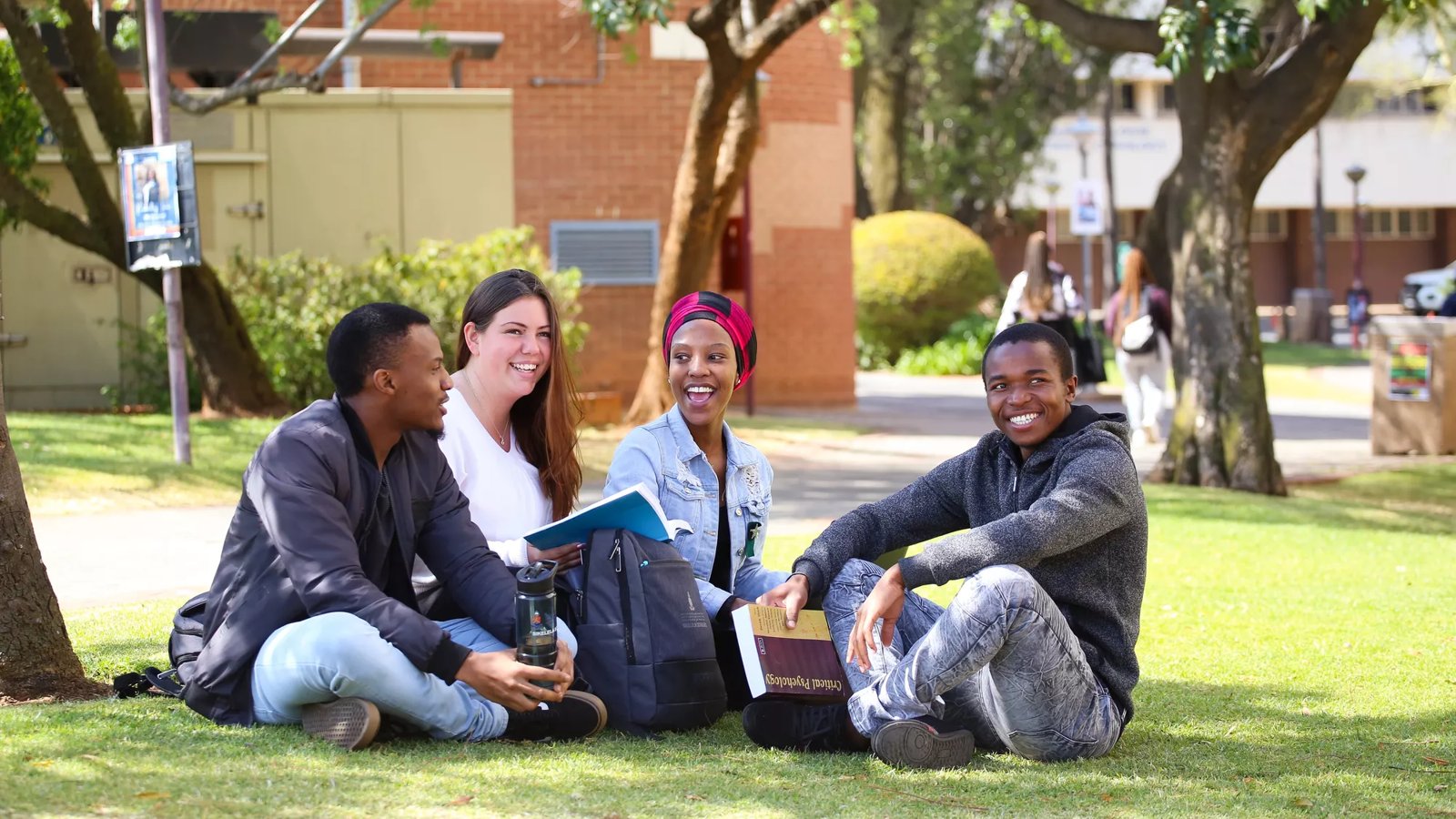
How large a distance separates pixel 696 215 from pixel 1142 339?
13.8 feet

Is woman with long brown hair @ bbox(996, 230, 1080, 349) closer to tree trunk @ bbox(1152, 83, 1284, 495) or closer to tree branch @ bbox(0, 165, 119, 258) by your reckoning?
tree trunk @ bbox(1152, 83, 1284, 495)

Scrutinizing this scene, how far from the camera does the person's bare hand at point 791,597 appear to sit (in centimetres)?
488

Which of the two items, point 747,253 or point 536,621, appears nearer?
point 536,621

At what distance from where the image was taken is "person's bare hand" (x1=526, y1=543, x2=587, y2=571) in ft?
17.0

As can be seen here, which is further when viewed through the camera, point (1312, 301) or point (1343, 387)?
point (1312, 301)

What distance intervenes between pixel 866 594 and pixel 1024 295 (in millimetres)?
11376

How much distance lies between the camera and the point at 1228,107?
12617 millimetres

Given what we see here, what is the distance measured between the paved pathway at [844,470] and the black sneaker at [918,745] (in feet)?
Answer: 14.6

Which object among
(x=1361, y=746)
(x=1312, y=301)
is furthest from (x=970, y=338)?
(x=1361, y=746)

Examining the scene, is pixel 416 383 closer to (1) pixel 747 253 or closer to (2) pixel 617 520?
(2) pixel 617 520

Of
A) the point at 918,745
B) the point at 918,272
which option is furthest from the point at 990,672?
the point at 918,272

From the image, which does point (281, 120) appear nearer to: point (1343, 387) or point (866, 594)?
point (866, 594)

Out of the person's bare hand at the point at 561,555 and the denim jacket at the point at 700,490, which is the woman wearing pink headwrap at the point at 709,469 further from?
the person's bare hand at the point at 561,555

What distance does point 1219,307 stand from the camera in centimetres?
1280
